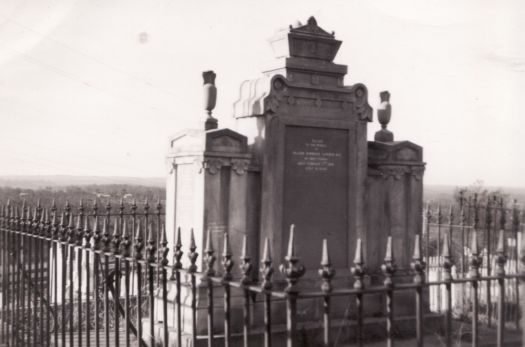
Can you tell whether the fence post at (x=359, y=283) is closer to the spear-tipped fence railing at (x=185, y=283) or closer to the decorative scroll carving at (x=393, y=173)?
the spear-tipped fence railing at (x=185, y=283)

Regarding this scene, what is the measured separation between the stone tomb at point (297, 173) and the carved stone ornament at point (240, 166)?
0.04 feet

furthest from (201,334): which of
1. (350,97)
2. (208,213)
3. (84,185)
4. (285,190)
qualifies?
(84,185)

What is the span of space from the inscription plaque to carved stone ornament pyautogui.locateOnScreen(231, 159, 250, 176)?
0.53m

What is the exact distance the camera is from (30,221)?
593 centimetres

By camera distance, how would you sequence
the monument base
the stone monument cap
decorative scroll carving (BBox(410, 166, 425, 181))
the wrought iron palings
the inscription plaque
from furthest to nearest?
1. decorative scroll carving (BBox(410, 166, 425, 181))
2. the stone monument cap
3. the inscription plaque
4. the monument base
5. the wrought iron palings

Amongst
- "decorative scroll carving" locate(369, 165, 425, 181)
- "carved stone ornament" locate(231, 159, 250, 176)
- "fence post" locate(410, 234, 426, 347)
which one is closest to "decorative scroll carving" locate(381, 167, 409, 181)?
"decorative scroll carving" locate(369, 165, 425, 181)

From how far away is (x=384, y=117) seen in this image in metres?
8.27

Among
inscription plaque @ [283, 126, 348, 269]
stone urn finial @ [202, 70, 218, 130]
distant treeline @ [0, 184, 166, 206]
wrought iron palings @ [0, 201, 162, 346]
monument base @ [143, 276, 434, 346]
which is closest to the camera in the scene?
wrought iron palings @ [0, 201, 162, 346]

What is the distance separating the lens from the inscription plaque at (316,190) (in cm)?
698

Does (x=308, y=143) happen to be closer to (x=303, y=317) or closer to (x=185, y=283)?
(x=303, y=317)

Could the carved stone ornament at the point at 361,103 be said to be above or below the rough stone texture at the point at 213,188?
above

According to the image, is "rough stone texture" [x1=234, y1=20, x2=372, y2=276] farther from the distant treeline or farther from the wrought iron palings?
the distant treeline

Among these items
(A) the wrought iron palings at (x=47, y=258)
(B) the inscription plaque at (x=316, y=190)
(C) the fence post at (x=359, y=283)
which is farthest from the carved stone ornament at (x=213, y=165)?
(C) the fence post at (x=359, y=283)

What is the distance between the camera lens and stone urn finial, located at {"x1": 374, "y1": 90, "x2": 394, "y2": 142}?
8195 millimetres
